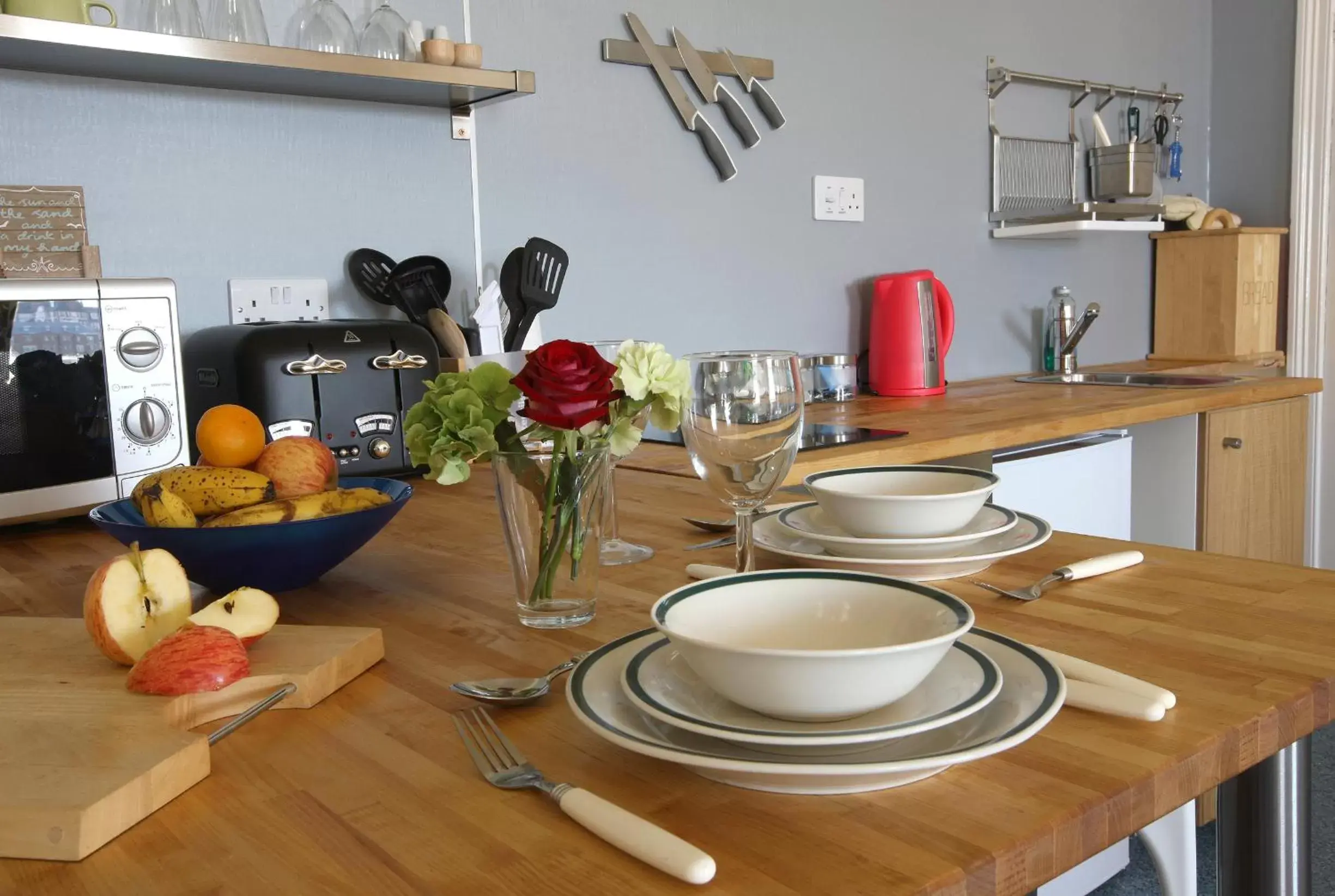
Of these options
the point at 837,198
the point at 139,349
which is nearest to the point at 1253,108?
the point at 837,198

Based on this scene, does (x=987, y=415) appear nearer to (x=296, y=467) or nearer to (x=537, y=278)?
(x=537, y=278)

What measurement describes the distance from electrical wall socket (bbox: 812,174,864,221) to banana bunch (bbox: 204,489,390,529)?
5.69ft

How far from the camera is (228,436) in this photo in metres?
0.91

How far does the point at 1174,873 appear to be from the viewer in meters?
0.85

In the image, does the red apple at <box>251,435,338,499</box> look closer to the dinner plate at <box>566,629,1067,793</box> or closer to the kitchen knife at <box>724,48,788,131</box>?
the dinner plate at <box>566,629,1067,793</box>

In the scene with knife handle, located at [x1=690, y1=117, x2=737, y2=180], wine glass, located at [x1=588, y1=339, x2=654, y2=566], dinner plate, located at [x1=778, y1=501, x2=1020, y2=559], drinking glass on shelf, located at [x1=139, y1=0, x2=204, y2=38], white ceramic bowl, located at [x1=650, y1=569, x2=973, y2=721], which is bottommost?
wine glass, located at [x1=588, y1=339, x2=654, y2=566]

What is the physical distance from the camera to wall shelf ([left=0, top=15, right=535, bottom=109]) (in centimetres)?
136

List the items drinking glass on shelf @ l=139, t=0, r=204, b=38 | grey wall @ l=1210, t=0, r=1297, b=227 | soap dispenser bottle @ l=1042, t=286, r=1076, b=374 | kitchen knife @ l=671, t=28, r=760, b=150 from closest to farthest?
1. drinking glass on shelf @ l=139, t=0, r=204, b=38
2. kitchen knife @ l=671, t=28, r=760, b=150
3. soap dispenser bottle @ l=1042, t=286, r=1076, b=374
4. grey wall @ l=1210, t=0, r=1297, b=227

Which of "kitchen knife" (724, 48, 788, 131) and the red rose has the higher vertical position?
"kitchen knife" (724, 48, 788, 131)

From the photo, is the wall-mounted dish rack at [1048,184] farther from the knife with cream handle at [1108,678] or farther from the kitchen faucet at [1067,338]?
the knife with cream handle at [1108,678]

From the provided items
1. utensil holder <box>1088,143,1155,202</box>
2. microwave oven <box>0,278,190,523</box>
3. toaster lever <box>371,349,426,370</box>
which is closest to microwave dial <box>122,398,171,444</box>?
microwave oven <box>0,278,190,523</box>

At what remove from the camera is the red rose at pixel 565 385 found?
0.71 metres

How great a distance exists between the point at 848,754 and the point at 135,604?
437 mm

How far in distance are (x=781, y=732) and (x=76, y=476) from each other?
1059 mm
